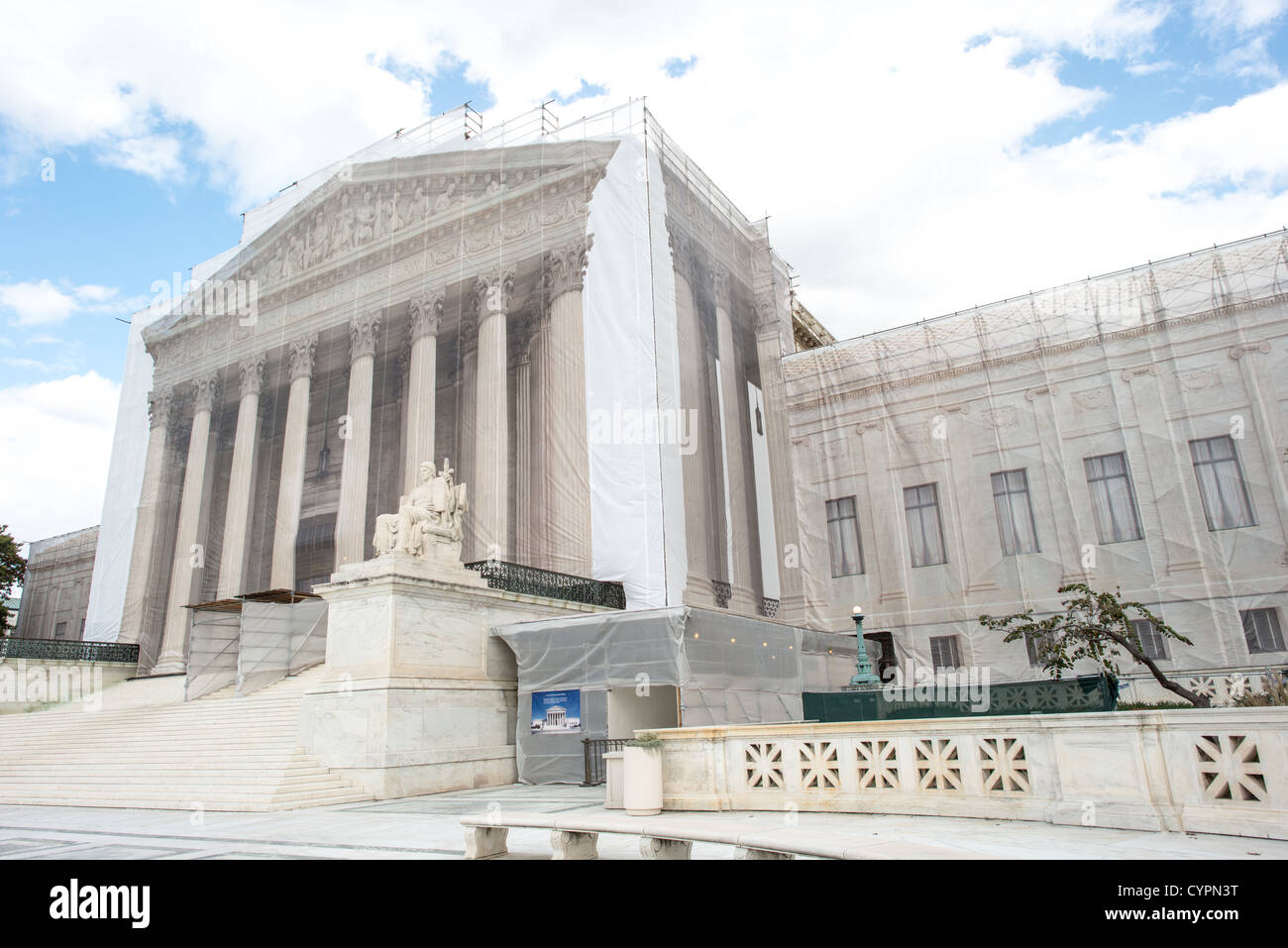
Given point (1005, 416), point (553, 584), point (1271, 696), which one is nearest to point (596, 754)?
point (553, 584)

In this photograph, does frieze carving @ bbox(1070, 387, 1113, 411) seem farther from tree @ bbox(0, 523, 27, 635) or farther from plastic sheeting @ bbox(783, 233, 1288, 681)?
tree @ bbox(0, 523, 27, 635)

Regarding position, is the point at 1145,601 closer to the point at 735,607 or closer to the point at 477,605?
the point at 735,607

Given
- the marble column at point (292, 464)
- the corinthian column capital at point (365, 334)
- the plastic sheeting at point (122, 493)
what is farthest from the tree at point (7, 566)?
the corinthian column capital at point (365, 334)

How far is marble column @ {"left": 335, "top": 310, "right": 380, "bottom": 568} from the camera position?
80.0ft

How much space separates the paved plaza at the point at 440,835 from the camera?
614 cm

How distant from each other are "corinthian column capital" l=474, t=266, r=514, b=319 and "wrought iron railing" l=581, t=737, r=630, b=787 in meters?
12.8

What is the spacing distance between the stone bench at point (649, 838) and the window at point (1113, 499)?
1873 centimetres

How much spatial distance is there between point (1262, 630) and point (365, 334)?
24.8 meters

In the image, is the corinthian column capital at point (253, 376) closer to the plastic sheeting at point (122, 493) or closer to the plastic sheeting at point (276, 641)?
the plastic sheeting at point (122, 493)

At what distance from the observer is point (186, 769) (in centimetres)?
1522
